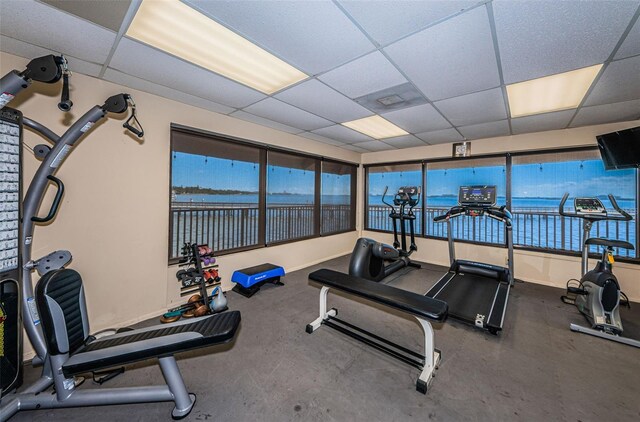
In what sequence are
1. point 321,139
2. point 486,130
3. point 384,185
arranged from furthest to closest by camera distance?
point 384,185
point 321,139
point 486,130

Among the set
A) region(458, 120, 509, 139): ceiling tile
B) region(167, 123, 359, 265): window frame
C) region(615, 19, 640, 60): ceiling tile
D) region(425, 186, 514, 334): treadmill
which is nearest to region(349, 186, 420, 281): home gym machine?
region(425, 186, 514, 334): treadmill

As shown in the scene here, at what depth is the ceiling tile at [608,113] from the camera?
9.09ft

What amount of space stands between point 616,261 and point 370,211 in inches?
158

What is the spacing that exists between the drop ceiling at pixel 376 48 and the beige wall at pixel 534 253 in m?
0.61

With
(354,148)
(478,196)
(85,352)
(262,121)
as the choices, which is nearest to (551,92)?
(478,196)

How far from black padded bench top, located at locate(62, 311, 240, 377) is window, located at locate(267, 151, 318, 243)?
255 cm

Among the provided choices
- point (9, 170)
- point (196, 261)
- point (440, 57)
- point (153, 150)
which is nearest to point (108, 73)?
point (153, 150)

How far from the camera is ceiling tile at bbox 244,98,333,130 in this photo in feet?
9.71

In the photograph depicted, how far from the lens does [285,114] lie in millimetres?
3295

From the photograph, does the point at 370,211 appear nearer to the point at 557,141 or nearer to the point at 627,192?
the point at 557,141

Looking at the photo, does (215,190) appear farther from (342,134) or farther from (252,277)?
(342,134)

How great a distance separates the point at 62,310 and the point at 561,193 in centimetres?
606

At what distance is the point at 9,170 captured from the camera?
5.43 feet

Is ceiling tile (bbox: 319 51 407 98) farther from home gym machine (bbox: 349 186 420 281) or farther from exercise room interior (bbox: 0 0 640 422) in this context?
home gym machine (bbox: 349 186 420 281)
